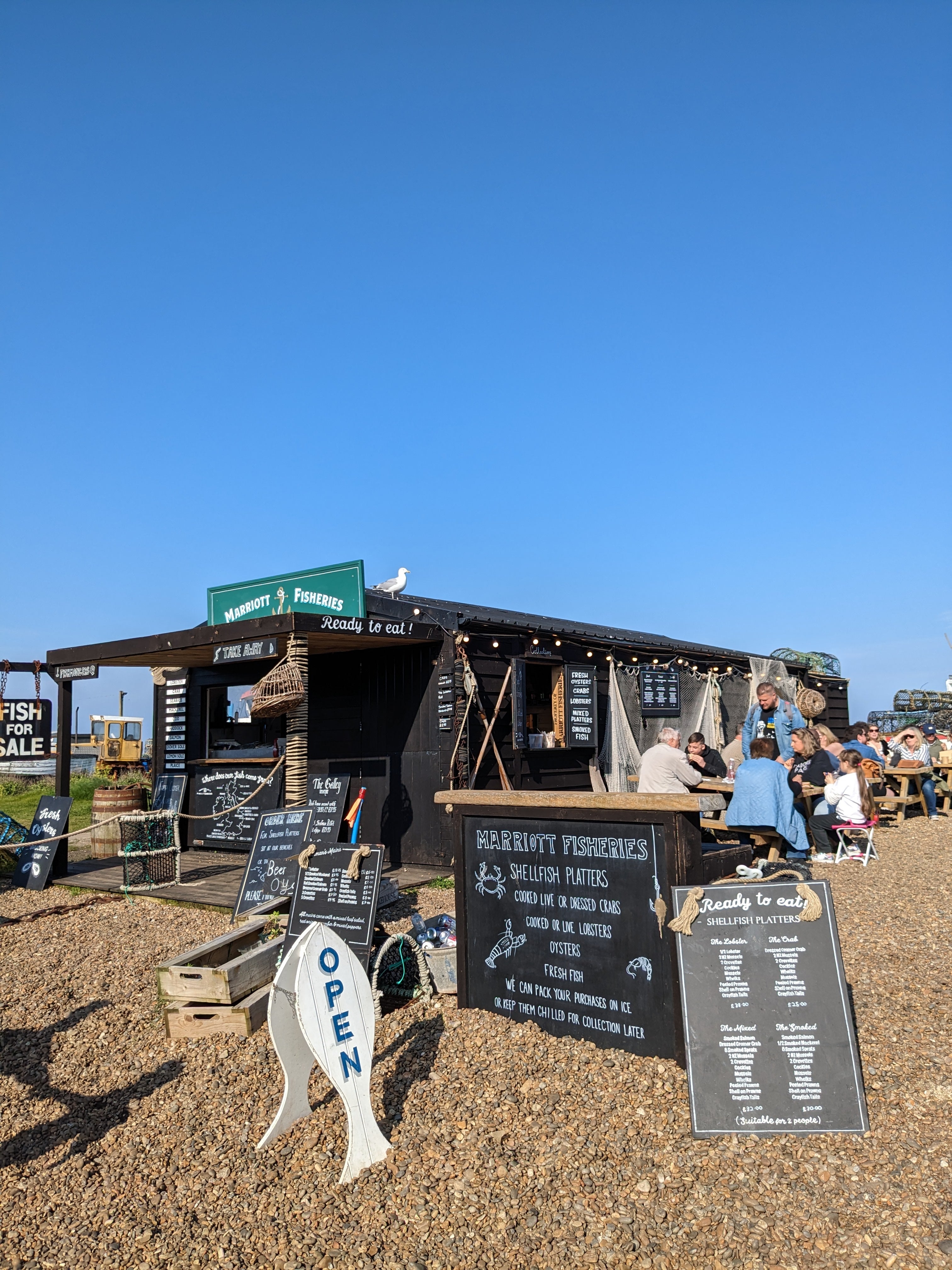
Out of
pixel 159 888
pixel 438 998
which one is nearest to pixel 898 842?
pixel 438 998

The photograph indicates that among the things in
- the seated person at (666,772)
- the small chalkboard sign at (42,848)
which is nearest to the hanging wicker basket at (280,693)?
the small chalkboard sign at (42,848)

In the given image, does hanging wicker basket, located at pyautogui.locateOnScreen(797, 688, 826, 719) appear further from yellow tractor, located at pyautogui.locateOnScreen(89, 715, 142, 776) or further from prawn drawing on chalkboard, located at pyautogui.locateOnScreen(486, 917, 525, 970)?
yellow tractor, located at pyautogui.locateOnScreen(89, 715, 142, 776)

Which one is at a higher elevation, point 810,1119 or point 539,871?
point 539,871

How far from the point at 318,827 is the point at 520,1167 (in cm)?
521

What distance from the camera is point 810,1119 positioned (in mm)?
3330

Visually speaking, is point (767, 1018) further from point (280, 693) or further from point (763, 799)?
point (280, 693)

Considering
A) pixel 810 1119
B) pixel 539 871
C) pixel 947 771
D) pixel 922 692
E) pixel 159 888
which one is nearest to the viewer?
pixel 810 1119

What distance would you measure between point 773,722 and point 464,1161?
25.2 feet

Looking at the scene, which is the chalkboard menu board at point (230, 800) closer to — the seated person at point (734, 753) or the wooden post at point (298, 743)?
the wooden post at point (298, 743)

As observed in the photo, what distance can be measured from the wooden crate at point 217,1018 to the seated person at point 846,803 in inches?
252

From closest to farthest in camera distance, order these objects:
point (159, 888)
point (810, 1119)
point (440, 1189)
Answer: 1. point (440, 1189)
2. point (810, 1119)
3. point (159, 888)

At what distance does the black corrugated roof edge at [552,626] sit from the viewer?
10367 mm

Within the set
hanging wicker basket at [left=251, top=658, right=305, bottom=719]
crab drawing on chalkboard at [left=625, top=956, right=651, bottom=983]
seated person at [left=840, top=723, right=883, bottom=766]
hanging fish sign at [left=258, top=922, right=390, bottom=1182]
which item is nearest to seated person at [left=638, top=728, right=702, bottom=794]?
crab drawing on chalkboard at [left=625, top=956, right=651, bottom=983]

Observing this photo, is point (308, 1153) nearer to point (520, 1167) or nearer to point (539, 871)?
point (520, 1167)
